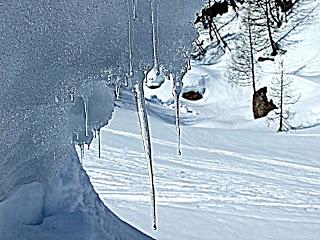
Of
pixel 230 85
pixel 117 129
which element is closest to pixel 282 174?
pixel 117 129

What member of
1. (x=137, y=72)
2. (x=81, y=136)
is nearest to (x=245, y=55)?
(x=81, y=136)

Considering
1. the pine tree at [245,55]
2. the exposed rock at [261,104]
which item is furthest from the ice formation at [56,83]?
the pine tree at [245,55]

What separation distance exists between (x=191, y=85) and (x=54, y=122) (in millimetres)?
19685

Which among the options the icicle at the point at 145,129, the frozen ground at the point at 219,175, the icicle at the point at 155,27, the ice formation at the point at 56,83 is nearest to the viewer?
the ice formation at the point at 56,83

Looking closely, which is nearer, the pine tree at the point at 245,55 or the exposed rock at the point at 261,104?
the exposed rock at the point at 261,104

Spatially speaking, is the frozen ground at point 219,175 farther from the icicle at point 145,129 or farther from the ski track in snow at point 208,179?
the icicle at point 145,129

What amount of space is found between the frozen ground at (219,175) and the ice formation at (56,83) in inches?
115

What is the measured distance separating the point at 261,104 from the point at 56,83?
16657 millimetres

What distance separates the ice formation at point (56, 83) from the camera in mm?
2059

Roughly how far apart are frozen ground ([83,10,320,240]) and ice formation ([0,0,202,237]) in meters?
2.93

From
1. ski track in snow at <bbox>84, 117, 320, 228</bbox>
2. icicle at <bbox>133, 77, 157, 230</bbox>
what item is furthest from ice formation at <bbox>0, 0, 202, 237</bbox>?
ski track in snow at <bbox>84, 117, 320, 228</bbox>

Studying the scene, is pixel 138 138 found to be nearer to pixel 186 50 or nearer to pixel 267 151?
pixel 267 151

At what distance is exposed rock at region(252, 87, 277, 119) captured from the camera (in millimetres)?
18219

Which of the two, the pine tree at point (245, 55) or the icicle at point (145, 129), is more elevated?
the pine tree at point (245, 55)
